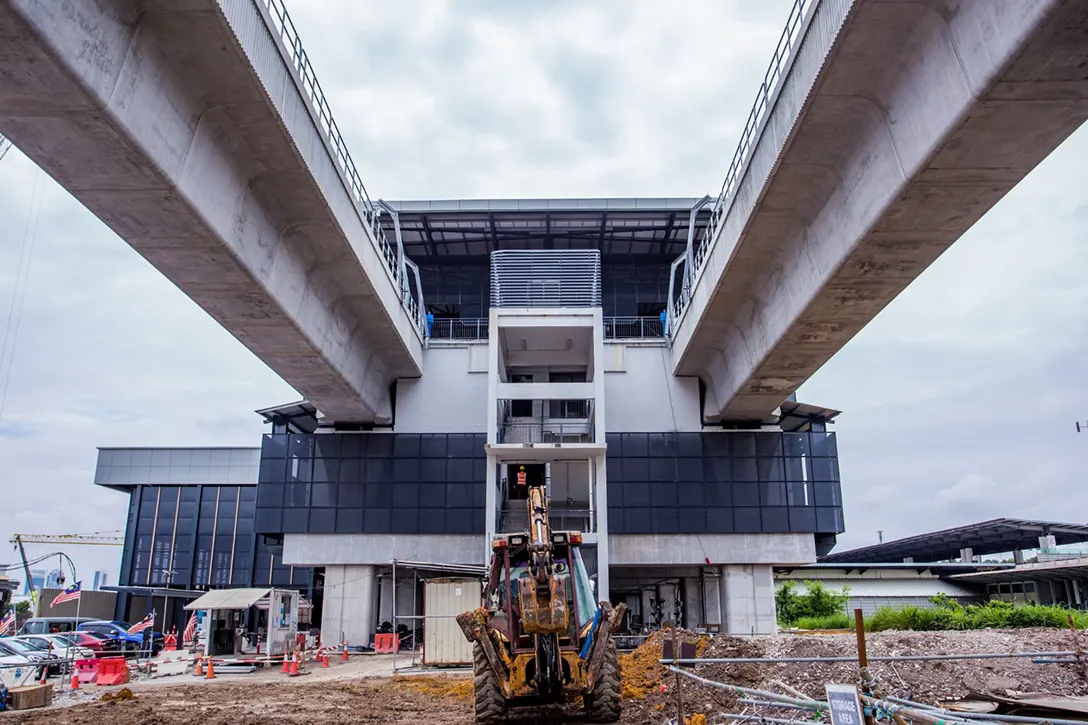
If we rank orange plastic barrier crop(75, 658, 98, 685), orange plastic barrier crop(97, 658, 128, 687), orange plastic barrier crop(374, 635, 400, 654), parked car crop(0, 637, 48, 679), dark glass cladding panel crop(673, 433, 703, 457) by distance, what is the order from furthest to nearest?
1. dark glass cladding panel crop(673, 433, 703, 457)
2. orange plastic barrier crop(374, 635, 400, 654)
3. parked car crop(0, 637, 48, 679)
4. orange plastic barrier crop(97, 658, 128, 687)
5. orange plastic barrier crop(75, 658, 98, 685)

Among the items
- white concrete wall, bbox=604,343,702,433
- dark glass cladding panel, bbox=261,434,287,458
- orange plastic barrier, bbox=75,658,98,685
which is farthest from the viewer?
dark glass cladding panel, bbox=261,434,287,458

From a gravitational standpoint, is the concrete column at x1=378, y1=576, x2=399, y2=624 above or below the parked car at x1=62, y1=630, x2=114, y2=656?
above

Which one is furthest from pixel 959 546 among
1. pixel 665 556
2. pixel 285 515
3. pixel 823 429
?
pixel 285 515

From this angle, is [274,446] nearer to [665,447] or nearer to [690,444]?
[665,447]

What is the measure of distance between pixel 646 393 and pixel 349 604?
1490 cm

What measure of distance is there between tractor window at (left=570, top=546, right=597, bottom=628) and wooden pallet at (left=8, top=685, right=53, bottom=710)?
12094 mm

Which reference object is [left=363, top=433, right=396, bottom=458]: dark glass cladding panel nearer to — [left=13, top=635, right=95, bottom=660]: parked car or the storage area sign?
[left=13, top=635, right=95, bottom=660]: parked car

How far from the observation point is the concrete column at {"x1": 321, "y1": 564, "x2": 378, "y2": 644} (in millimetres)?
33969

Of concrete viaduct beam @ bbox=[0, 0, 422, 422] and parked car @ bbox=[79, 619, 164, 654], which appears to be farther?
parked car @ bbox=[79, 619, 164, 654]

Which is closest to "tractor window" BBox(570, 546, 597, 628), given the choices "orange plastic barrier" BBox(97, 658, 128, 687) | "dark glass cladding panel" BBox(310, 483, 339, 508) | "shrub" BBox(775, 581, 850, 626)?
"orange plastic barrier" BBox(97, 658, 128, 687)

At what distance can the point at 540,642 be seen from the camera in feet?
41.7

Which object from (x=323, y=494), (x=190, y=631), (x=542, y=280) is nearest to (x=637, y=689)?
(x=542, y=280)

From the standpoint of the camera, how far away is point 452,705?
16.9m

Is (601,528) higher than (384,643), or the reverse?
(601,528)
